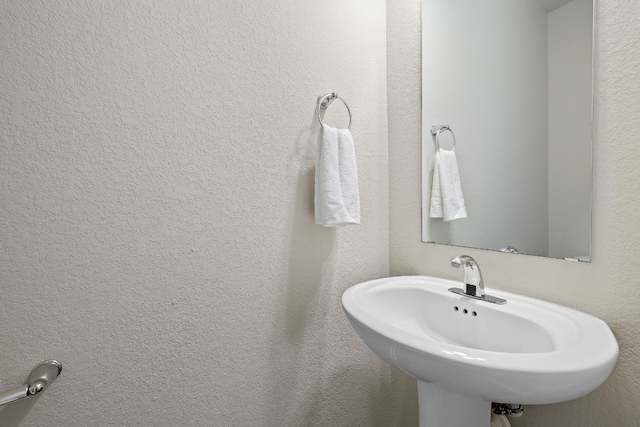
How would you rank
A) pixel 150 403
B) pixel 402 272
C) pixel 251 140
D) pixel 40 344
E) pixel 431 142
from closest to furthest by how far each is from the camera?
1. pixel 40 344
2. pixel 150 403
3. pixel 251 140
4. pixel 431 142
5. pixel 402 272

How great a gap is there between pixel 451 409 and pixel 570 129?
2.72ft

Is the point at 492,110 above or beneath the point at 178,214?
above

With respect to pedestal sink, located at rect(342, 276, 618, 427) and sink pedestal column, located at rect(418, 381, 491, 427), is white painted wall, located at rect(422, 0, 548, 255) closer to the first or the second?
pedestal sink, located at rect(342, 276, 618, 427)

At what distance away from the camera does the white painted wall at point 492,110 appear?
0.94 m

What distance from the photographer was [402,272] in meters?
1.30

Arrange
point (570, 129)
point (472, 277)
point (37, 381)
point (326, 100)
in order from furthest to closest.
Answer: point (326, 100), point (472, 277), point (570, 129), point (37, 381)

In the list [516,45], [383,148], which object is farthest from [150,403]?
[516,45]

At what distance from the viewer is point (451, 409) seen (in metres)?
0.85

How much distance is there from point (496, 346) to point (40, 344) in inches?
44.5

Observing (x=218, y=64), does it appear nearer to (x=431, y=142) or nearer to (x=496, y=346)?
(x=431, y=142)

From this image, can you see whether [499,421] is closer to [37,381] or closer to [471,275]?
[471,275]

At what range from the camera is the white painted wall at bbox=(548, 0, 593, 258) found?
81 centimetres

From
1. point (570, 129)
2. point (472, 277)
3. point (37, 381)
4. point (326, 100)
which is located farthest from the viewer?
point (326, 100)

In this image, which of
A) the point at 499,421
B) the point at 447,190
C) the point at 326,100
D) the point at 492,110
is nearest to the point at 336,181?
the point at 326,100
